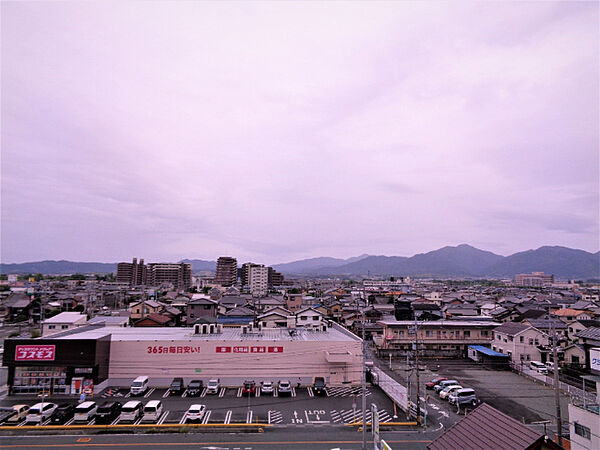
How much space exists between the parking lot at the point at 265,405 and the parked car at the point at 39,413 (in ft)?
1.02

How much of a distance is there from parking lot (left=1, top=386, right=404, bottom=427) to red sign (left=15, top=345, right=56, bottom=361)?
1.89 metres

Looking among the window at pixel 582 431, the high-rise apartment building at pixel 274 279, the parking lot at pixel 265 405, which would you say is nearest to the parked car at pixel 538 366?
the parking lot at pixel 265 405

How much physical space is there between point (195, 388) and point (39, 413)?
22.0ft

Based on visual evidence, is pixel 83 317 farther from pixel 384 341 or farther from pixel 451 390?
pixel 451 390

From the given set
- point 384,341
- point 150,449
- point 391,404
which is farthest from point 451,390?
point 150,449

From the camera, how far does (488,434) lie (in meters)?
7.27

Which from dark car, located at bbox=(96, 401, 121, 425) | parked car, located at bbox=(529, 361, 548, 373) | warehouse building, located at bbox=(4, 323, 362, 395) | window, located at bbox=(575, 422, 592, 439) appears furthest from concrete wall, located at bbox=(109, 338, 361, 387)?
parked car, located at bbox=(529, 361, 548, 373)

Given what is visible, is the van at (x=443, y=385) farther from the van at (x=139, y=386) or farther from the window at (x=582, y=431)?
the van at (x=139, y=386)

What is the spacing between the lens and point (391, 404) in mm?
18062

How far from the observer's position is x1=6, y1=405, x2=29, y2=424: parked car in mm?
15325

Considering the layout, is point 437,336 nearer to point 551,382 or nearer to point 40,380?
point 551,382

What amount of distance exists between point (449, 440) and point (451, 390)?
1347 centimetres

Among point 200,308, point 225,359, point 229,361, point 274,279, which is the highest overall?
point 274,279

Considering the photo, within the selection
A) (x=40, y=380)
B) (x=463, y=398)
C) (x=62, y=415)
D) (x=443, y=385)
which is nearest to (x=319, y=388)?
(x=443, y=385)
